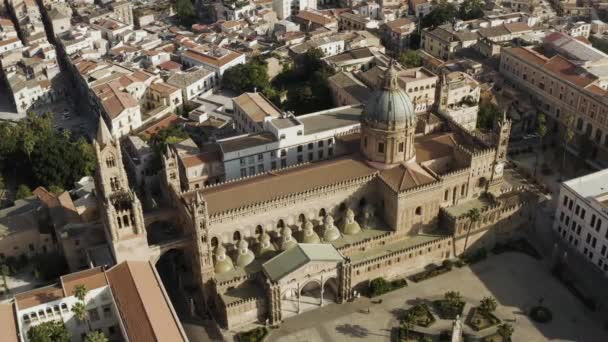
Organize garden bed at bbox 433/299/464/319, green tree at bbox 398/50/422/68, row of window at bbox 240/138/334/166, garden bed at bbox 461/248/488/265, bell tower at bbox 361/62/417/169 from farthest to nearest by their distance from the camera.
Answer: green tree at bbox 398/50/422/68, row of window at bbox 240/138/334/166, garden bed at bbox 461/248/488/265, bell tower at bbox 361/62/417/169, garden bed at bbox 433/299/464/319

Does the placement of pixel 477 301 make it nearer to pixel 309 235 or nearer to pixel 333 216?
pixel 333 216

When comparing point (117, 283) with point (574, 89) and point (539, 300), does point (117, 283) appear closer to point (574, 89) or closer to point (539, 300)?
point (539, 300)

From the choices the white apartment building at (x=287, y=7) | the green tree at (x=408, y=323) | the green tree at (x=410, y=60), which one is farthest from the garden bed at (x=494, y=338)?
the white apartment building at (x=287, y=7)

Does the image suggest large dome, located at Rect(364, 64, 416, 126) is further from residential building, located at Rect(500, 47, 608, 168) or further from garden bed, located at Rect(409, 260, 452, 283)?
residential building, located at Rect(500, 47, 608, 168)

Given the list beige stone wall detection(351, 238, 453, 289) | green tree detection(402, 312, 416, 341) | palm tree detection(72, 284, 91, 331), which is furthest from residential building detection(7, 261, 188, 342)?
green tree detection(402, 312, 416, 341)

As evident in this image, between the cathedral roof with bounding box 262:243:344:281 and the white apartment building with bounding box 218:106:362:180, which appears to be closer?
the cathedral roof with bounding box 262:243:344:281

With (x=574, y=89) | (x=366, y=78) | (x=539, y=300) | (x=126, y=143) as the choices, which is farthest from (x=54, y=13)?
(x=539, y=300)

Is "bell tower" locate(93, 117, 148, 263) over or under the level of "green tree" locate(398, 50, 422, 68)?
over

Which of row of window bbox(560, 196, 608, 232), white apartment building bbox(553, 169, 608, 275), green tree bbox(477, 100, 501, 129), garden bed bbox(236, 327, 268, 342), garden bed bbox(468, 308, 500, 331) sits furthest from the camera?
green tree bbox(477, 100, 501, 129)
